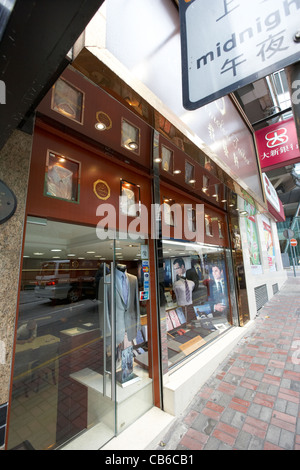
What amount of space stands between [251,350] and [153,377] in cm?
222

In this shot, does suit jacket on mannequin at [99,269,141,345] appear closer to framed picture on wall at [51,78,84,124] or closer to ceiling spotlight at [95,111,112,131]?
ceiling spotlight at [95,111,112,131]

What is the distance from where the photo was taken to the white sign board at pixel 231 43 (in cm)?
109

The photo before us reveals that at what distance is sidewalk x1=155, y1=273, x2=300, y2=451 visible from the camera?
190 centimetres

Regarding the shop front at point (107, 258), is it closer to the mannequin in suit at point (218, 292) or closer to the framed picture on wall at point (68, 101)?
the framed picture on wall at point (68, 101)

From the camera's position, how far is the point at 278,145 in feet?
14.5

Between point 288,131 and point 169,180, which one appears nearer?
point 169,180

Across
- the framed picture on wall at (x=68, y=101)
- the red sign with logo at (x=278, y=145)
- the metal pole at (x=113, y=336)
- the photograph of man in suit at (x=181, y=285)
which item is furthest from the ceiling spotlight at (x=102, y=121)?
the red sign with logo at (x=278, y=145)

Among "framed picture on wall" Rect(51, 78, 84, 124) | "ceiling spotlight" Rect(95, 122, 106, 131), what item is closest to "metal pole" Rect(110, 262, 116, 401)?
"ceiling spotlight" Rect(95, 122, 106, 131)

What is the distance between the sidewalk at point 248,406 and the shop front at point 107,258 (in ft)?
0.87

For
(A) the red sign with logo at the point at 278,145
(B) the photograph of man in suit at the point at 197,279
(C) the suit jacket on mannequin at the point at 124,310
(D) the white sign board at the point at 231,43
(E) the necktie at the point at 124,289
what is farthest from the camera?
(A) the red sign with logo at the point at 278,145

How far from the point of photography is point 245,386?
8.77 feet

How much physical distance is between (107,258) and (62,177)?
1109 millimetres
